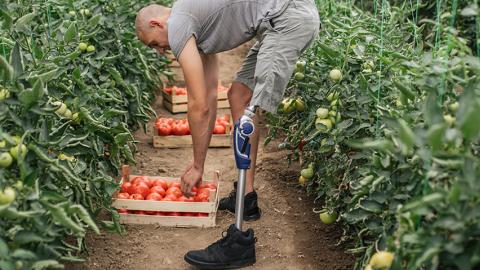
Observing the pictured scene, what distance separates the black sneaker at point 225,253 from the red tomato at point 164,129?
7.41 feet

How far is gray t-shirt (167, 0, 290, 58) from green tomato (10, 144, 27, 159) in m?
1.32

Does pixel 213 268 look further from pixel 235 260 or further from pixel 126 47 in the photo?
pixel 126 47

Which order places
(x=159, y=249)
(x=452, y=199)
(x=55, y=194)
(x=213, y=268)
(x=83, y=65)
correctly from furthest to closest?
(x=83, y=65) < (x=159, y=249) < (x=213, y=268) < (x=55, y=194) < (x=452, y=199)

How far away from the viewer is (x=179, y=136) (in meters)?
5.94

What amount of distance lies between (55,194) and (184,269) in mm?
1261

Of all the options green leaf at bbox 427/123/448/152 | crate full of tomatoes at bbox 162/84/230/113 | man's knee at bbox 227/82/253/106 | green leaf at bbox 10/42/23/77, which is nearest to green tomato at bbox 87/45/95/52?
man's knee at bbox 227/82/253/106

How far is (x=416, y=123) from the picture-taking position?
287cm

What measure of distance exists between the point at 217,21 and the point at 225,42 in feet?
0.54

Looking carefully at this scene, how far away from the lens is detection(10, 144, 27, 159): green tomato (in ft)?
8.98

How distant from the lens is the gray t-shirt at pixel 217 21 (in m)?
3.90

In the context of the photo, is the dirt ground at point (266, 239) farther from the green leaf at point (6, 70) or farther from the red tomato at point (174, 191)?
the green leaf at point (6, 70)

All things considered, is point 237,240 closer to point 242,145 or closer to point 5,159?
point 242,145

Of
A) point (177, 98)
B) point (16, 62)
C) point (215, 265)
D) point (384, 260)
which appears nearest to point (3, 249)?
point (16, 62)

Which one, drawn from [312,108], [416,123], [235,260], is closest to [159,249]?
[235,260]
